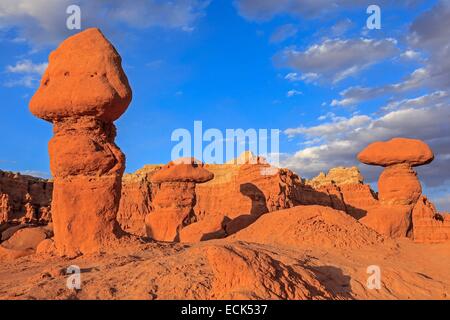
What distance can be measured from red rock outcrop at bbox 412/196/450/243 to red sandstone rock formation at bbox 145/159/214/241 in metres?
8.97

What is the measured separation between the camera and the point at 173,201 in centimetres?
1955

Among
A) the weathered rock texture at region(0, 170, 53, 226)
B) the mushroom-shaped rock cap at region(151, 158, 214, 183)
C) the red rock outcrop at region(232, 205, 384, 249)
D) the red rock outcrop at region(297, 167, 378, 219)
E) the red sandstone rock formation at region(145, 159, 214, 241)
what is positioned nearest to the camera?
the red rock outcrop at region(232, 205, 384, 249)

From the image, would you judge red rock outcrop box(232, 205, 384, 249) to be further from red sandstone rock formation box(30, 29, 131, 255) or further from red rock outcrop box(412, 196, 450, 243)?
red rock outcrop box(412, 196, 450, 243)

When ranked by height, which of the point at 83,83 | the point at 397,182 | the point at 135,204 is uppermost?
the point at 83,83

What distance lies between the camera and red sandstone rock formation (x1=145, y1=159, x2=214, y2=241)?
765 inches

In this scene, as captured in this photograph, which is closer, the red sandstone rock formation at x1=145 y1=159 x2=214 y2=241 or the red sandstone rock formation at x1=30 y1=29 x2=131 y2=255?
the red sandstone rock formation at x1=30 y1=29 x2=131 y2=255

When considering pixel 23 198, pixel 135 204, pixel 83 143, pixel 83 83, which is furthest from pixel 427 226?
pixel 23 198

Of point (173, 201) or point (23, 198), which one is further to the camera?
point (23, 198)

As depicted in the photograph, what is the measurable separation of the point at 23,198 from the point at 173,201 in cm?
1998
